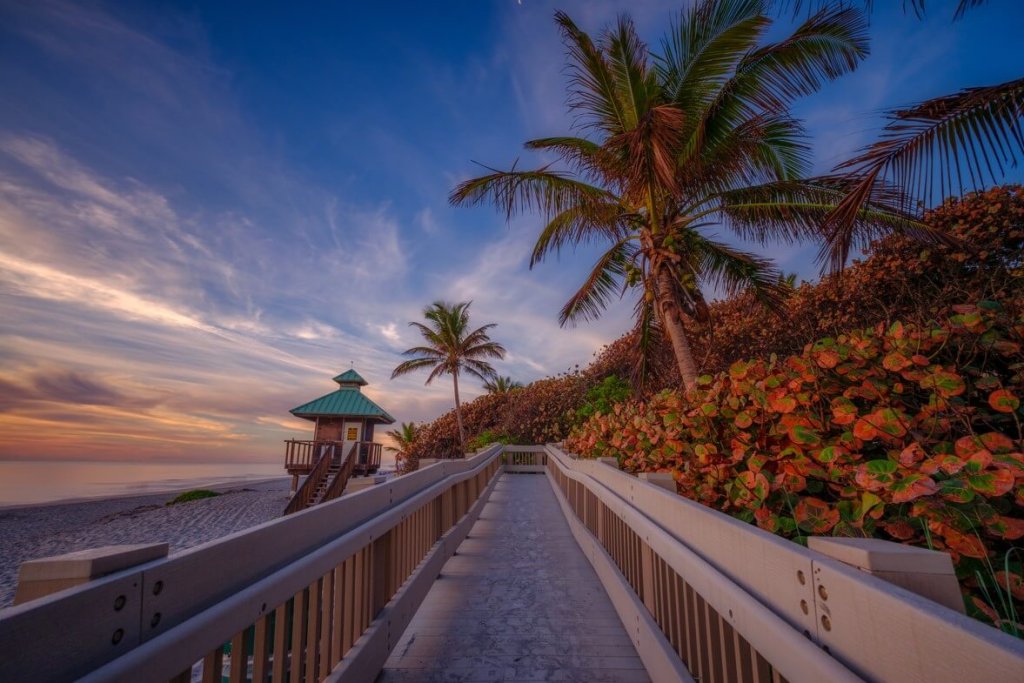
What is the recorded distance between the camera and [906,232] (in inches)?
198

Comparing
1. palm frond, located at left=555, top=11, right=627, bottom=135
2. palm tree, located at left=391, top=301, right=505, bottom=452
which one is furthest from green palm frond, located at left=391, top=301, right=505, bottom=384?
palm frond, located at left=555, top=11, right=627, bottom=135

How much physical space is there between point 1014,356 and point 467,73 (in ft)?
33.4

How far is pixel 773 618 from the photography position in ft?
3.33

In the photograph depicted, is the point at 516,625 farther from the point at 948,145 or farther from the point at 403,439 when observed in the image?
the point at 403,439

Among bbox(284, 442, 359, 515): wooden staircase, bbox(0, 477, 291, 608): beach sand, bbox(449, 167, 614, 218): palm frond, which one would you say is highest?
bbox(449, 167, 614, 218): palm frond

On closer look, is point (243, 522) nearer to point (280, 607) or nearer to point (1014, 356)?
point (280, 607)

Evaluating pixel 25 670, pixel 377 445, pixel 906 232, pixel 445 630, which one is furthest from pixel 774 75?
pixel 377 445

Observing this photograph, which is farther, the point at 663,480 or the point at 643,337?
the point at 643,337

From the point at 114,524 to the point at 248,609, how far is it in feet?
80.7

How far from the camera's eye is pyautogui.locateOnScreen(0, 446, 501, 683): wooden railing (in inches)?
27.4

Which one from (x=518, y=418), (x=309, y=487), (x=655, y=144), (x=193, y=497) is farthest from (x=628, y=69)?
(x=193, y=497)

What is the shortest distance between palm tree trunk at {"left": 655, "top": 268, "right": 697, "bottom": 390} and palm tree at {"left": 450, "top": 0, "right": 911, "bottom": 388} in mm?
16

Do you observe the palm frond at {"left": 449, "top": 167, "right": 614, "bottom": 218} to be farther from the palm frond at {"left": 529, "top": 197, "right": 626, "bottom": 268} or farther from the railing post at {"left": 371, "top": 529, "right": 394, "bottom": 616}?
the railing post at {"left": 371, "top": 529, "right": 394, "bottom": 616}

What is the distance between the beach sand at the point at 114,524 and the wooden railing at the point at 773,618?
14.7 metres
